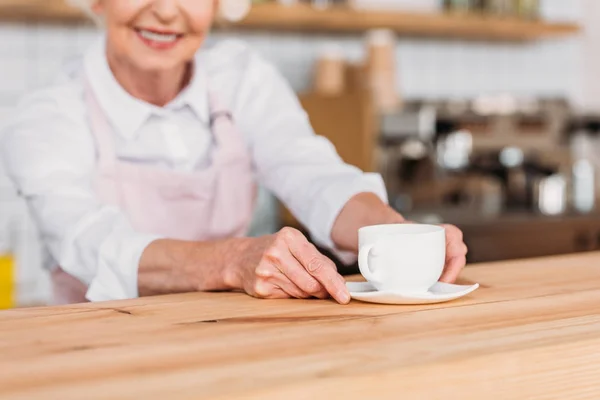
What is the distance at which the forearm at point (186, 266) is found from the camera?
1024 mm

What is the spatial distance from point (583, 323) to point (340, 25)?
2.61 metres

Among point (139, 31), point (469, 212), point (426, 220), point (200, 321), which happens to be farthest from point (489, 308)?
point (469, 212)

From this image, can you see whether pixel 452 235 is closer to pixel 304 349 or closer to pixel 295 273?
pixel 295 273

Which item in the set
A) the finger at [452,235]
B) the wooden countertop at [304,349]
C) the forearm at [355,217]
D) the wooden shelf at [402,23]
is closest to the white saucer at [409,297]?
the wooden countertop at [304,349]

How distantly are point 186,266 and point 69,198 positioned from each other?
28cm

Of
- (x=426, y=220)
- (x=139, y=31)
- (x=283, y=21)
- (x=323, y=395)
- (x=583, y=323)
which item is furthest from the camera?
(x=283, y=21)

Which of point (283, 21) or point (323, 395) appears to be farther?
→ point (283, 21)

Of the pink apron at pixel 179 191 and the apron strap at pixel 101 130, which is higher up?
the apron strap at pixel 101 130

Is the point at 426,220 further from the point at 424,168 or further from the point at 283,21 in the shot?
the point at 283,21

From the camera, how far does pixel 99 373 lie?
63cm

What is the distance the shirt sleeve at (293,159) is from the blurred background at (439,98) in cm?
130

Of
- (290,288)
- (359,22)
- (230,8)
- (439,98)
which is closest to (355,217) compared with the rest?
(290,288)

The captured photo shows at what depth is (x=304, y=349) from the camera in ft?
2.29

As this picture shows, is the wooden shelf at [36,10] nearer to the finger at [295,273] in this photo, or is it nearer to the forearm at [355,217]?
the forearm at [355,217]
